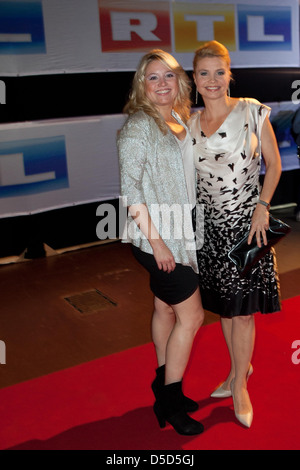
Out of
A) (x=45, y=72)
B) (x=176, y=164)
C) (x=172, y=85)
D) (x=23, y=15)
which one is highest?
(x=23, y=15)

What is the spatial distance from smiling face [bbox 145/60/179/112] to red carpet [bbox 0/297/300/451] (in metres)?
1.29

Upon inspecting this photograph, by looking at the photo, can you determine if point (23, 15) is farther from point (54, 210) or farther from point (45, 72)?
point (54, 210)

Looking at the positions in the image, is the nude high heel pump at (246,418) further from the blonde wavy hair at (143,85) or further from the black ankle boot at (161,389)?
the blonde wavy hair at (143,85)

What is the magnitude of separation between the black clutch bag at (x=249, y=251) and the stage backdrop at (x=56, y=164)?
→ 303 cm

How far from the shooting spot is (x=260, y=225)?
77.3 inches

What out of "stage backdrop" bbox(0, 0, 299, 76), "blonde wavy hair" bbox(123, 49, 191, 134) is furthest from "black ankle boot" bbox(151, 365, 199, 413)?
"stage backdrop" bbox(0, 0, 299, 76)

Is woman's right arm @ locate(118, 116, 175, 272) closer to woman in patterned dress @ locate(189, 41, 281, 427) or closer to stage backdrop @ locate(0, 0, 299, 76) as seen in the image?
woman in patterned dress @ locate(189, 41, 281, 427)

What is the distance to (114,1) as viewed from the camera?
4.78 metres

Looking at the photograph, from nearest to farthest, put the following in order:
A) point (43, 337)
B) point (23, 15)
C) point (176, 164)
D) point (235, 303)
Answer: point (176, 164) → point (235, 303) → point (43, 337) → point (23, 15)

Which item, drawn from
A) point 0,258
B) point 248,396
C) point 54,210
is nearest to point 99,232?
point 54,210

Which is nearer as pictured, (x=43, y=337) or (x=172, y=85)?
(x=172, y=85)

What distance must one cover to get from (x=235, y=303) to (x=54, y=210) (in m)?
3.17

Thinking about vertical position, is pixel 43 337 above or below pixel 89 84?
below

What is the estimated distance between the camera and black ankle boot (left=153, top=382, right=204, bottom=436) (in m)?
2.01
